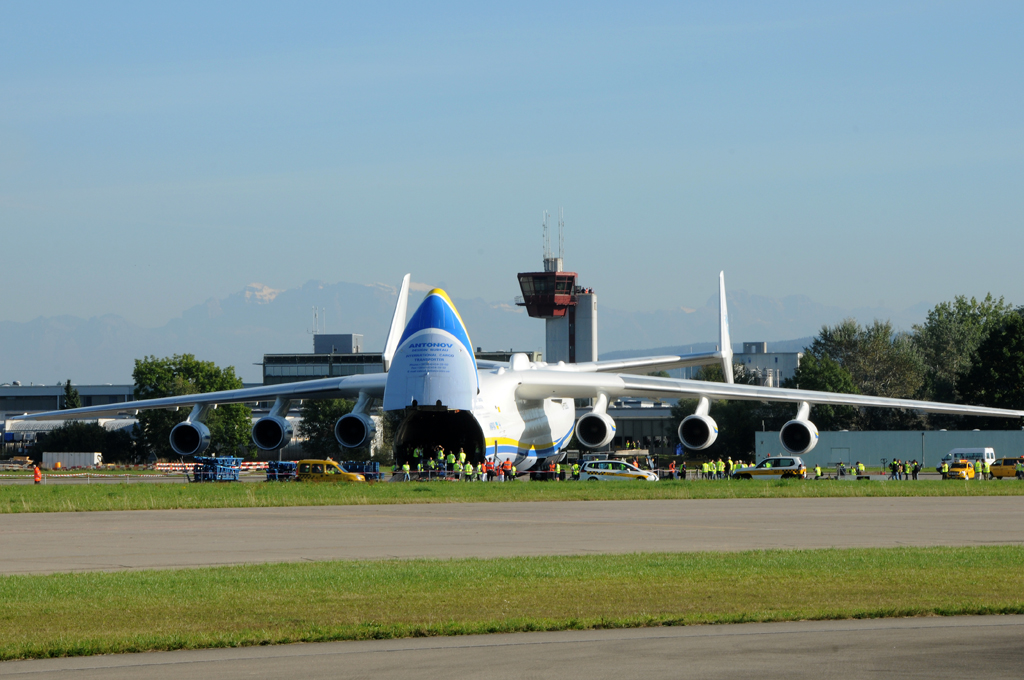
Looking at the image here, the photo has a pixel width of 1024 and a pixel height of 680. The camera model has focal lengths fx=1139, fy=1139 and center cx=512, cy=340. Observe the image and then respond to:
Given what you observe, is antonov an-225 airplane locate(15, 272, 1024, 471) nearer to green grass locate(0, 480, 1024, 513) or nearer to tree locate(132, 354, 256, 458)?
green grass locate(0, 480, 1024, 513)

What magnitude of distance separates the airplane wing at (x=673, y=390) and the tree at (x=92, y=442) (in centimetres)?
4665

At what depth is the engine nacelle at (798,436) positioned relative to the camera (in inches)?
1705

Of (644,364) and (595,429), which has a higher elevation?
(644,364)

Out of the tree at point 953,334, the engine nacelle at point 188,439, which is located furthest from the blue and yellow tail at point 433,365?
the tree at point 953,334

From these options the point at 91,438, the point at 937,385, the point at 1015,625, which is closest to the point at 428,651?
the point at 1015,625

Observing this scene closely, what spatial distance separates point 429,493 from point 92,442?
57.6m

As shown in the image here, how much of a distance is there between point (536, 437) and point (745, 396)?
963cm

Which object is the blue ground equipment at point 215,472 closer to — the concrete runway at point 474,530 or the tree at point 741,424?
the concrete runway at point 474,530

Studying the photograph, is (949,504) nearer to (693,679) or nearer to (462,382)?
(462,382)

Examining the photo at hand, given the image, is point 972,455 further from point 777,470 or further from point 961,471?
point 777,470

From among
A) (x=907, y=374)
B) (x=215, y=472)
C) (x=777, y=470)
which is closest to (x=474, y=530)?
(x=777, y=470)

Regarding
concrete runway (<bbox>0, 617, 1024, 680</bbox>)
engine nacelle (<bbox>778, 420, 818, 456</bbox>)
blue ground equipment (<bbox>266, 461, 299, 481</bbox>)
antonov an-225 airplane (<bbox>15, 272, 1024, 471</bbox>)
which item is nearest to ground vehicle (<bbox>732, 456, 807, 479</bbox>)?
engine nacelle (<bbox>778, 420, 818, 456</bbox>)

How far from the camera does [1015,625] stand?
11.0m

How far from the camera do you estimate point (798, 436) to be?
143ft
